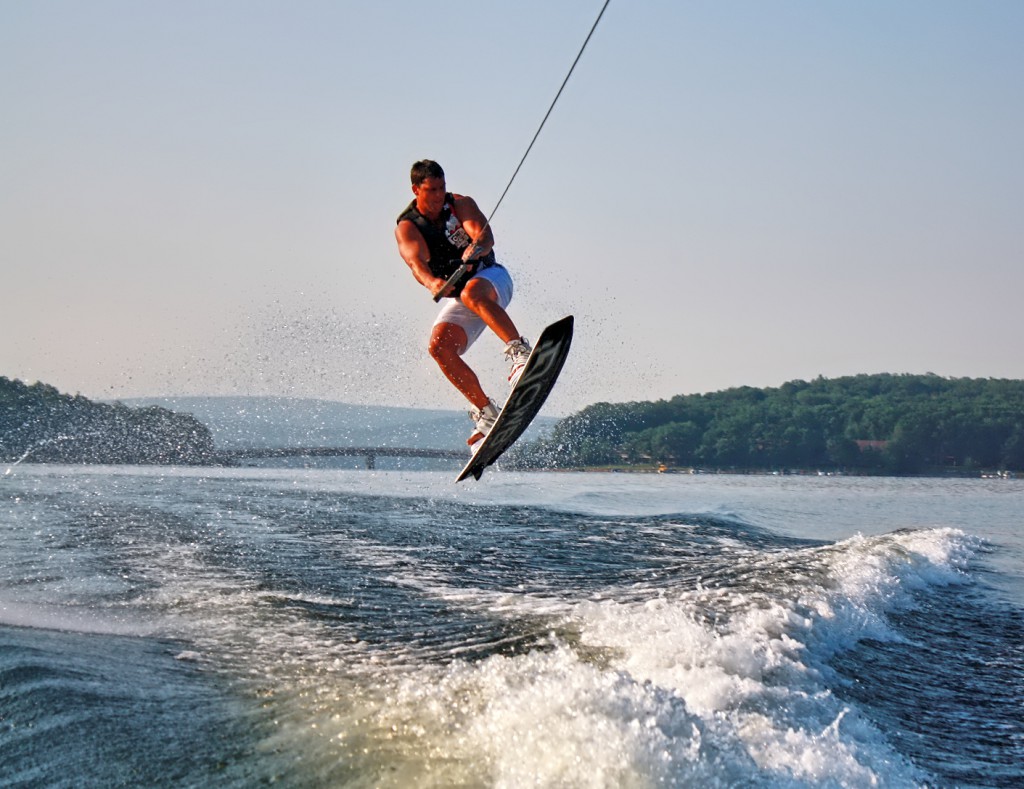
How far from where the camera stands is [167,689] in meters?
4.18

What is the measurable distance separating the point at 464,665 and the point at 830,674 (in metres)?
→ 2.31

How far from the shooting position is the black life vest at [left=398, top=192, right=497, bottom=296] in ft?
26.7

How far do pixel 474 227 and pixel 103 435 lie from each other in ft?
124

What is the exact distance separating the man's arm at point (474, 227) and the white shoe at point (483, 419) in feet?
4.23

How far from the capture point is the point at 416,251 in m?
8.08

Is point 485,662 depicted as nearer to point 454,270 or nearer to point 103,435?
point 454,270

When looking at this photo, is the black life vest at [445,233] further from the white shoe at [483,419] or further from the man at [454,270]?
the white shoe at [483,419]

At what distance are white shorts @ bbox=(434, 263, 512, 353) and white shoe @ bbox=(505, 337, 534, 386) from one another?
1.68ft

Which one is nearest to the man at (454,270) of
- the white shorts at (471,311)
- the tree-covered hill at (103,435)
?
the white shorts at (471,311)

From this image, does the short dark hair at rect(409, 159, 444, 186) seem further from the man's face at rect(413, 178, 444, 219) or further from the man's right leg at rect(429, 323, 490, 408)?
the man's right leg at rect(429, 323, 490, 408)

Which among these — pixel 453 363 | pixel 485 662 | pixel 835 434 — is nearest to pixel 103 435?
pixel 453 363

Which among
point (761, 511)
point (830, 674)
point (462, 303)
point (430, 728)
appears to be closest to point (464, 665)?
point (430, 728)

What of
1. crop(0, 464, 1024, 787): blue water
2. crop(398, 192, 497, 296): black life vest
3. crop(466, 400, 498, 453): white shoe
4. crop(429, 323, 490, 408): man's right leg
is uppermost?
crop(398, 192, 497, 296): black life vest

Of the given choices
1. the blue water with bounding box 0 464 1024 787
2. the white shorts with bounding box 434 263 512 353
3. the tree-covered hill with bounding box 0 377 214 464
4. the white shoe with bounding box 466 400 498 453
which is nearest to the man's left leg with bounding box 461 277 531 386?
the white shorts with bounding box 434 263 512 353
